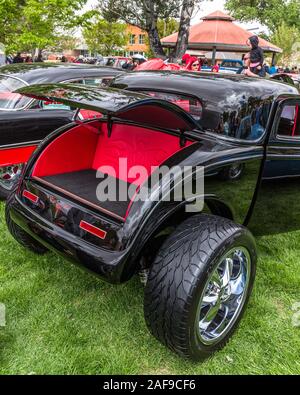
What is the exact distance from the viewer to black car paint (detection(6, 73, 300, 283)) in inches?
82.3

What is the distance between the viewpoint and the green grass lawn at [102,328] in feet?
7.38

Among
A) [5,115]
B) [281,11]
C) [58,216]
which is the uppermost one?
[281,11]

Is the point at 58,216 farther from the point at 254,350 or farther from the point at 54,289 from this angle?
the point at 254,350

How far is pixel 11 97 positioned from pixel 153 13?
8066mm

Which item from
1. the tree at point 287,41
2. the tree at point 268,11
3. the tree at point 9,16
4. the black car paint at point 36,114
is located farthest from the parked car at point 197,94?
the tree at point 268,11

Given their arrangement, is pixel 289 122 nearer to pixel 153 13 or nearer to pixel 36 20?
pixel 36 20

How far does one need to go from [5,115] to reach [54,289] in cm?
229

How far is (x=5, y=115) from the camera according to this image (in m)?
4.22

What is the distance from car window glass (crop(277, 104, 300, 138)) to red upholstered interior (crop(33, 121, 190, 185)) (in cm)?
86

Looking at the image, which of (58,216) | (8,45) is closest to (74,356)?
(58,216)

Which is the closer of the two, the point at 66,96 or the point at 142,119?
the point at 66,96

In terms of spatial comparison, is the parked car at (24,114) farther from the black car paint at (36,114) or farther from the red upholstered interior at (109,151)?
the red upholstered interior at (109,151)

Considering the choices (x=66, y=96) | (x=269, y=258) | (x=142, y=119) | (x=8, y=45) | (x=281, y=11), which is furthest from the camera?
(x=281, y=11)

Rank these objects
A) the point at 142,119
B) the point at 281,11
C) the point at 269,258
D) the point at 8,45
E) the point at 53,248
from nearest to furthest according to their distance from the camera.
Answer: the point at 53,248 < the point at 142,119 < the point at 269,258 < the point at 8,45 < the point at 281,11
